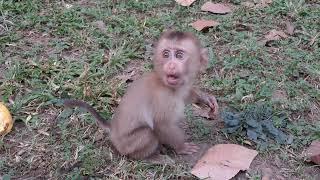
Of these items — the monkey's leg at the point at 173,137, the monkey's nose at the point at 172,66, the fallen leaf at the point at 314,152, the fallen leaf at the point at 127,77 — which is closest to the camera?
the monkey's nose at the point at 172,66

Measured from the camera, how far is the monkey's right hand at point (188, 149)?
4.72 metres

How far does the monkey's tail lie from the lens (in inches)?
184

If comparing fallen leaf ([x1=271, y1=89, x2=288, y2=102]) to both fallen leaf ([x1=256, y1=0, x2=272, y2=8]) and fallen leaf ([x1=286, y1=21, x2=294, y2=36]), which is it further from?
fallen leaf ([x1=256, y1=0, x2=272, y2=8])

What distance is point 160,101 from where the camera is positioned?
445 cm

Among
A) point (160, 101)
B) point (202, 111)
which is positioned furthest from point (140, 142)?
point (202, 111)

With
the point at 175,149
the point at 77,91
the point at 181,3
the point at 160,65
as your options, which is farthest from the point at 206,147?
the point at 181,3

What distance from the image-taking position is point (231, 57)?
6.08 metres

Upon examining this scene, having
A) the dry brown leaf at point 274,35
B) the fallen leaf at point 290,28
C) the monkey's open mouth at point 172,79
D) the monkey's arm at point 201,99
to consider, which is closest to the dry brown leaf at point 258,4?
the fallen leaf at point 290,28

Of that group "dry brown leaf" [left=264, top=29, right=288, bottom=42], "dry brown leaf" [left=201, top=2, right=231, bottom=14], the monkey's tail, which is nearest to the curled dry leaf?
"dry brown leaf" [left=264, top=29, right=288, bottom=42]

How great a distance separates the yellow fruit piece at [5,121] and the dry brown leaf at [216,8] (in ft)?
9.76

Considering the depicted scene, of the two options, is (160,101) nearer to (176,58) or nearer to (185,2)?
(176,58)

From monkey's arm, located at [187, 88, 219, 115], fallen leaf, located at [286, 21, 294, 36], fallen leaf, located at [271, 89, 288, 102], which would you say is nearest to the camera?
monkey's arm, located at [187, 88, 219, 115]

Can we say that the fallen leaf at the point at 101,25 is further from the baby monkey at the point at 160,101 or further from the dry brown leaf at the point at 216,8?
the baby monkey at the point at 160,101

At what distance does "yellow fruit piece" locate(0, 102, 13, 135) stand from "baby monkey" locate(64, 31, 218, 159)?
0.64m
